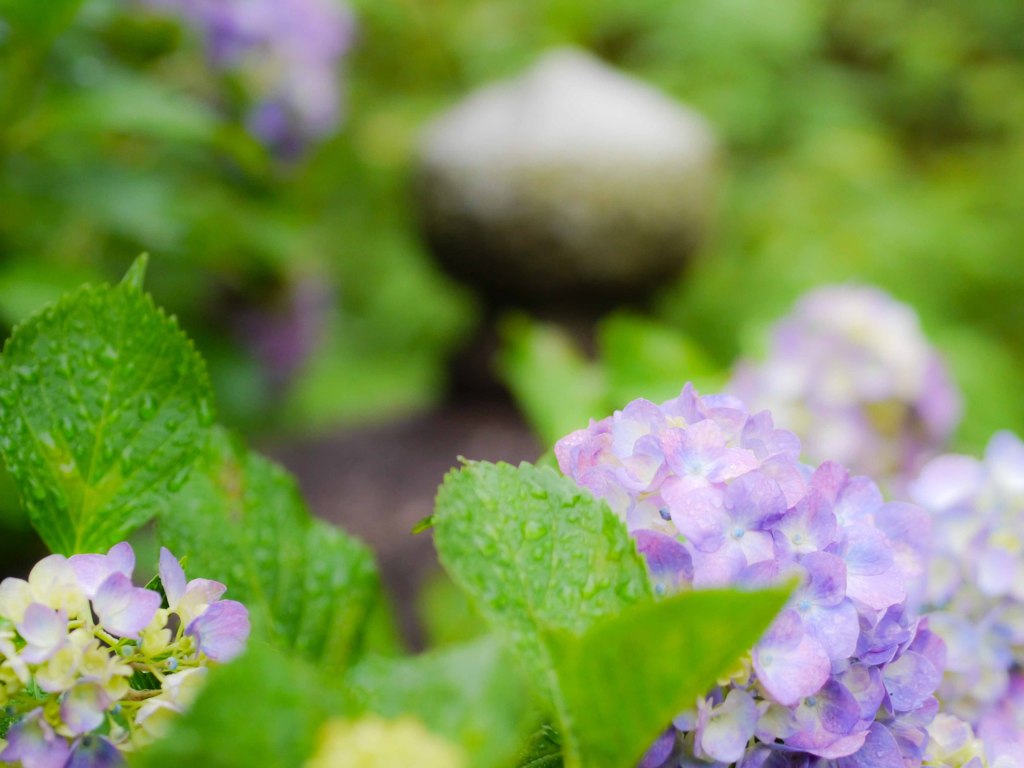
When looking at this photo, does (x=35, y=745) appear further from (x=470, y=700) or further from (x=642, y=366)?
(x=642, y=366)

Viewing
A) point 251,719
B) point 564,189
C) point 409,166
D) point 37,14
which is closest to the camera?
point 251,719

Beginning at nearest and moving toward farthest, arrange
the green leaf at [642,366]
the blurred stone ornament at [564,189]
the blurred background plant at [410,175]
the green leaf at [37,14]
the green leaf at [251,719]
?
1. the green leaf at [251,719]
2. the green leaf at [37,14]
3. the green leaf at [642,366]
4. the blurred background plant at [410,175]
5. the blurred stone ornament at [564,189]

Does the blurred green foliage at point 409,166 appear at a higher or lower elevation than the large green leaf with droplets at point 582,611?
higher

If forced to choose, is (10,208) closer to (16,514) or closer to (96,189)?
(96,189)

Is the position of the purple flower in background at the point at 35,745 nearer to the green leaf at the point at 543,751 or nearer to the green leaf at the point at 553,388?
the green leaf at the point at 543,751

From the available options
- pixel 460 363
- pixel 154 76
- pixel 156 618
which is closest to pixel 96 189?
pixel 154 76

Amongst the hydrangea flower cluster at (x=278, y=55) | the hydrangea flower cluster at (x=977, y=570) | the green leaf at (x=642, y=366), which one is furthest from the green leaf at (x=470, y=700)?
the hydrangea flower cluster at (x=278, y=55)

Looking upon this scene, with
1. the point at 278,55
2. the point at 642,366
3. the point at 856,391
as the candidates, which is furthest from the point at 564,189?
the point at 856,391
